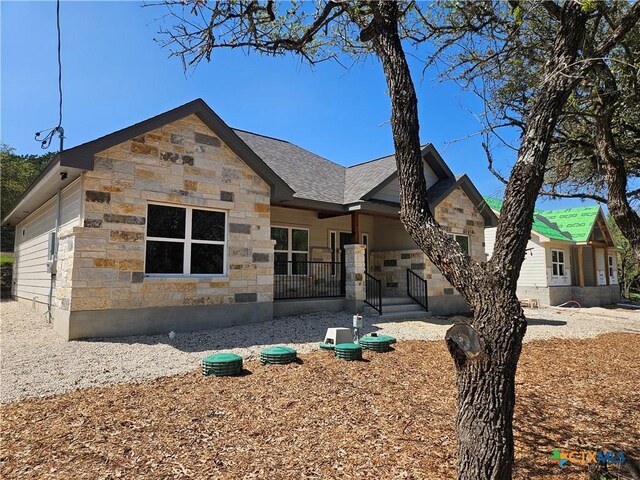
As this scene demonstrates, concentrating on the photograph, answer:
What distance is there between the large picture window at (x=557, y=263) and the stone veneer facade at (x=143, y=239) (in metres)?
18.5

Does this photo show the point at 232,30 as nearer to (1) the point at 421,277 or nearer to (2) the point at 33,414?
(2) the point at 33,414

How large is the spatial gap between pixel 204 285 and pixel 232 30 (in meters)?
5.83

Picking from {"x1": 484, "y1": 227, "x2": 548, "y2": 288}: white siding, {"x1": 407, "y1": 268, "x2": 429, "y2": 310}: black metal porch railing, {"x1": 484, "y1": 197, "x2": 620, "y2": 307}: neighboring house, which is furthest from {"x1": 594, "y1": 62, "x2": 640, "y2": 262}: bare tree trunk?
{"x1": 484, "y1": 227, "x2": 548, "y2": 288}: white siding

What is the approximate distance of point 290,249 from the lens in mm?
13344

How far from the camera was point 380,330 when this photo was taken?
9461mm

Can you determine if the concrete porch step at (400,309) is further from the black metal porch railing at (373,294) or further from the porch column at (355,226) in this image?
the porch column at (355,226)

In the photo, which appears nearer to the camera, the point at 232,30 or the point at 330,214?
the point at 232,30

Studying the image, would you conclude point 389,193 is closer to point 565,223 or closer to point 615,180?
A: point 615,180

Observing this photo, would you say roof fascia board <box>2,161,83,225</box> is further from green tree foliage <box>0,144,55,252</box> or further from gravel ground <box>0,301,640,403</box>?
green tree foliage <box>0,144,55,252</box>

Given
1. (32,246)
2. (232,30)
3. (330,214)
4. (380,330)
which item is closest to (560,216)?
(330,214)

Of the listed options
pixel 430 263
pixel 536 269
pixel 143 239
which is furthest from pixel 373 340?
pixel 536 269

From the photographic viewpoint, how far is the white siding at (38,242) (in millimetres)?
8852

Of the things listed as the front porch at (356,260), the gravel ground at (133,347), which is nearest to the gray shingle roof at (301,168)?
the front porch at (356,260)

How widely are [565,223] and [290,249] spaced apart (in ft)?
66.5
